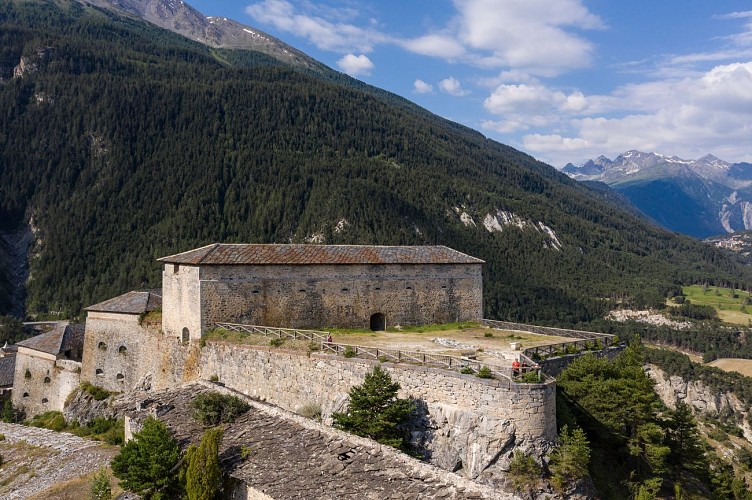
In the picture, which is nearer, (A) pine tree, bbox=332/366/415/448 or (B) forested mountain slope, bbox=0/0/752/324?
(A) pine tree, bbox=332/366/415/448

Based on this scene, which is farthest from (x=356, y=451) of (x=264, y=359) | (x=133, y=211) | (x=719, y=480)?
(x=133, y=211)

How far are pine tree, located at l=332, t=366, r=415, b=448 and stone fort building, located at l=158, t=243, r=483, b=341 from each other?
12.4 metres

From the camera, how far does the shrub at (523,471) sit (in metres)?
19.5

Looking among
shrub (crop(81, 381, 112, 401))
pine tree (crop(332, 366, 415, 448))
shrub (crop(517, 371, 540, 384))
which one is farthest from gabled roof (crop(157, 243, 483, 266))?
shrub (crop(517, 371, 540, 384))

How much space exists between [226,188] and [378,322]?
114806 millimetres

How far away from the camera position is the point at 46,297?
385 ft

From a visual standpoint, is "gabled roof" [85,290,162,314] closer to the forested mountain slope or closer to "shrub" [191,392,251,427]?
"shrub" [191,392,251,427]

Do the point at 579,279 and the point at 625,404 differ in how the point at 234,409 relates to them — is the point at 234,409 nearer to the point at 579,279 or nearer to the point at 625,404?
the point at 625,404

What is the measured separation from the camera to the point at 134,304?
3872cm

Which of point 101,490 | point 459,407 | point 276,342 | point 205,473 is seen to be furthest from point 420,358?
point 101,490

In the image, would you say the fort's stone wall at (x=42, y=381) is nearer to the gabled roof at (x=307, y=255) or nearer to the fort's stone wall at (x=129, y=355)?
the fort's stone wall at (x=129, y=355)

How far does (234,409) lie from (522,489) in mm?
11479

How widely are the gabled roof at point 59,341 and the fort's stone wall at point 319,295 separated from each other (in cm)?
1803

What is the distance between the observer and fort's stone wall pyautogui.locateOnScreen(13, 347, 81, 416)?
44062 millimetres
